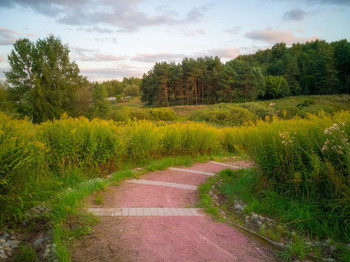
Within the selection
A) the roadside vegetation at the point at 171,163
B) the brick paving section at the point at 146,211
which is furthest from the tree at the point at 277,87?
the brick paving section at the point at 146,211

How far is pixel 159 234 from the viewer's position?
12.1ft

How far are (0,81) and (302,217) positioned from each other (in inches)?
1776

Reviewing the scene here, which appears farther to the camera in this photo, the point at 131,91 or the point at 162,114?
the point at 131,91

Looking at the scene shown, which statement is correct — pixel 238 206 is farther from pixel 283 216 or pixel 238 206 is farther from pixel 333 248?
pixel 333 248

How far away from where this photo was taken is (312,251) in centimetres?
344

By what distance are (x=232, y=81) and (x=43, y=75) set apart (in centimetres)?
3260

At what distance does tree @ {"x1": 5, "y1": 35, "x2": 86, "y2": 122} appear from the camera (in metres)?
30.4

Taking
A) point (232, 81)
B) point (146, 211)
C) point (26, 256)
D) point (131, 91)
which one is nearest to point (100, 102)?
point (232, 81)

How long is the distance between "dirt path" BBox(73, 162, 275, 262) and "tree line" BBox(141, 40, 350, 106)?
46.6 meters

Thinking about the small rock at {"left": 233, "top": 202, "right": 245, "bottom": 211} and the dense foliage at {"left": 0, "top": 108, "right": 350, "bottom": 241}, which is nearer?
the dense foliage at {"left": 0, "top": 108, "right": 350, "bottom": 241}

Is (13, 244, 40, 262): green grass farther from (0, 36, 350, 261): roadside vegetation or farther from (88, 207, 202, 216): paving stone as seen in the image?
(88, 207, 202, 216): paving stone

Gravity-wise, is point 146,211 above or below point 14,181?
below

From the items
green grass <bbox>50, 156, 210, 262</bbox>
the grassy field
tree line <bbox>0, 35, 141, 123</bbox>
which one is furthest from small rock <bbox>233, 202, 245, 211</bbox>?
tree line <bbox>0, 35, 141, 123</bbox>

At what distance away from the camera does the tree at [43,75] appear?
30.4 meters
